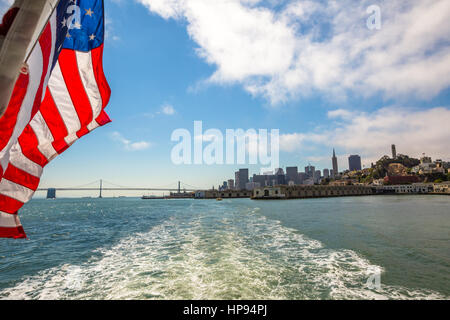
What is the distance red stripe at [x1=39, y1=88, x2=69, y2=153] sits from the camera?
3.03m

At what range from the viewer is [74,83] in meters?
3.10

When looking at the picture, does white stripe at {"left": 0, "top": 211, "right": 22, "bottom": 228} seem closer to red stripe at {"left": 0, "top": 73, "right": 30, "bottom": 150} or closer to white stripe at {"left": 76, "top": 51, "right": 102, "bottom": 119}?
red stripe at {"left": 0, "top": 73, "right": 30, "bottom": 150}

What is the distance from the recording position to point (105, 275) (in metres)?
8.35

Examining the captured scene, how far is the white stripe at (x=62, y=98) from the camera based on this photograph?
3.08 metres

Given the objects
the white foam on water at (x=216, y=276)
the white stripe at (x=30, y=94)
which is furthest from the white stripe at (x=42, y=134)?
the white foam on water at (x=216, y=276)

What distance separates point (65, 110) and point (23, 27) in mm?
1807

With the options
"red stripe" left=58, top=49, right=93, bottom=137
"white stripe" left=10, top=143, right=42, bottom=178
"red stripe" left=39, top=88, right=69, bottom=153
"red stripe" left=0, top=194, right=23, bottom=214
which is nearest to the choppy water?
"red stripe" left=0, top=194, right=23, bottom=214

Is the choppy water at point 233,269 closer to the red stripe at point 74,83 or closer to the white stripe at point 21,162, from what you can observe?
the white stripe at point 21,162

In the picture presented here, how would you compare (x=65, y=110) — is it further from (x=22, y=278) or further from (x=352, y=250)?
(x=352, y=250)

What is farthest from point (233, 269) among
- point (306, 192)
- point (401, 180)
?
point (401, 180)

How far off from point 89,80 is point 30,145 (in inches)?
47.9

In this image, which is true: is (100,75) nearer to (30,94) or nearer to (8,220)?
(30,94)

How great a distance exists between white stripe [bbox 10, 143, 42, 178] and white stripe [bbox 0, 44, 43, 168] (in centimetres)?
86
